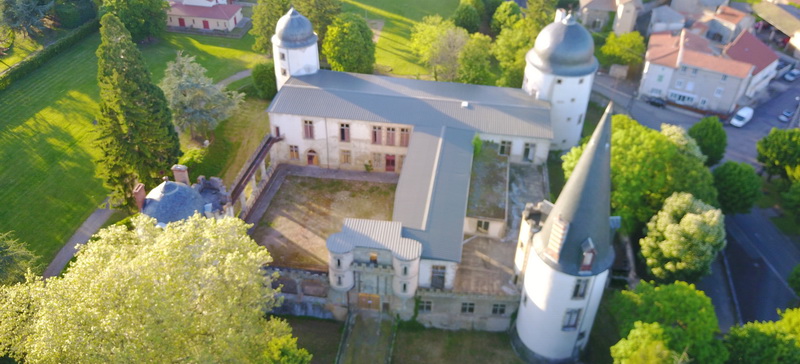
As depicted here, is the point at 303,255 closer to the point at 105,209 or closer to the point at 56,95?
the point at 105,209

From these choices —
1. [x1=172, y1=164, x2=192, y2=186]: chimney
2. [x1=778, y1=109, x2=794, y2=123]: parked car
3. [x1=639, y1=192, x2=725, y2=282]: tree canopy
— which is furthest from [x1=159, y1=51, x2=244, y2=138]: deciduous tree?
[x1=778, y1=109, x2=794, y2=123]: parked car

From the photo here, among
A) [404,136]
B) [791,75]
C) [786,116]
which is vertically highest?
[404,136]

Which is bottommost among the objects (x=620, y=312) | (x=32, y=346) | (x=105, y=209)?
(x=105, y=209)

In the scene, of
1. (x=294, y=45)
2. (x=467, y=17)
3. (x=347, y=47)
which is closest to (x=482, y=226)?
(x=294, y=45)

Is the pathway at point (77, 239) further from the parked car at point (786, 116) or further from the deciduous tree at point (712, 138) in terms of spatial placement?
the parked car at point (786, 116)

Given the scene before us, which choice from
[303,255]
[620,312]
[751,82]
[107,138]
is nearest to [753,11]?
[751,82]

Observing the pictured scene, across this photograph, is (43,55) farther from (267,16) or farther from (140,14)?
(267,16)

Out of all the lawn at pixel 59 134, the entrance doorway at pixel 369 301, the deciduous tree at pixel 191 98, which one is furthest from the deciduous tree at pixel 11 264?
the entrance doorway at pixel 369 301
